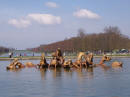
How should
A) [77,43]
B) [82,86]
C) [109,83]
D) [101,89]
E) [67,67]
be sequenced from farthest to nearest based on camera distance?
[77,43] → [67,67] → [109,83] → [82,86] → [101,89]

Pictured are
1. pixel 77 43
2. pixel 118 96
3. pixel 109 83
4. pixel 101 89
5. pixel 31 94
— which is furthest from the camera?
pixel 77 43

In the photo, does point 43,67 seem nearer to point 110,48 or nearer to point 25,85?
point 25,85

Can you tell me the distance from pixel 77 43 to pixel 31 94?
79505 mm

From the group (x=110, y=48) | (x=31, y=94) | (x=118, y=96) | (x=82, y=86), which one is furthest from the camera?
(x=110, y=48)

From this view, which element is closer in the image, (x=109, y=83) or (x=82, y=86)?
(x=82, y=86)

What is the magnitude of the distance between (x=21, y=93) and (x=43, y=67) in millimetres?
16635

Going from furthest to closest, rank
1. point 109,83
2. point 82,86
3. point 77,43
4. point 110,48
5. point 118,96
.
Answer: point 77,43
point 110,48
point 109,83
point 82,86
point 118,96

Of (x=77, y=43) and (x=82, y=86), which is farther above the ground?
(x=77, y=43)

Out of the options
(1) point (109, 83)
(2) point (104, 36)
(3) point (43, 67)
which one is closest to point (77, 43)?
(2) point (104, 36)

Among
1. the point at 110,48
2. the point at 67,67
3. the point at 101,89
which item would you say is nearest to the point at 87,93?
the point at 101,89

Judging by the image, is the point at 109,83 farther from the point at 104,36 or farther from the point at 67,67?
the point at 104,36

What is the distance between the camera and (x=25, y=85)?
18.2 metres

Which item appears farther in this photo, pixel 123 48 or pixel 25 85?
pixel 123 48

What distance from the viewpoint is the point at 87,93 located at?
1490cm
